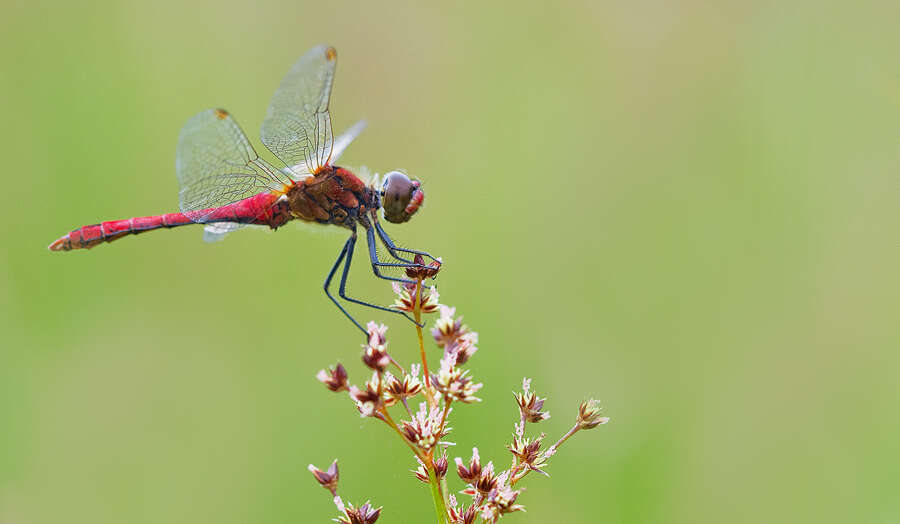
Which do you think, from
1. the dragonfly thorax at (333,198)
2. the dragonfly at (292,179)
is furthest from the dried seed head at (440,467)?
the dragonfly thorax at (333,198)

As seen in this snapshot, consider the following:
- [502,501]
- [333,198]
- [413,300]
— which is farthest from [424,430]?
[333,198]

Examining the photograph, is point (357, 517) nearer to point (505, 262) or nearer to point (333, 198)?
point (333, 198)

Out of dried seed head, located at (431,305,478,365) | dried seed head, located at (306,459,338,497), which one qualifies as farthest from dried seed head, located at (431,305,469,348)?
dried seed head, located at (306,459,338,497)

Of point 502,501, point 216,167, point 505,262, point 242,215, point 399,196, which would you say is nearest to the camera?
point 502,501

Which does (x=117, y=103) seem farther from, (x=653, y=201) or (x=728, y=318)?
(x=728, y=318)

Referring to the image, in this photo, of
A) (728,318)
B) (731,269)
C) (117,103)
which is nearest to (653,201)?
(731,269)

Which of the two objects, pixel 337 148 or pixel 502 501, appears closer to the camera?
pixel 502 501

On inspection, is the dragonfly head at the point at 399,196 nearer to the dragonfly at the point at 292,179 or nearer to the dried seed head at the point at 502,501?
the dragonfly at the point at 292,179
